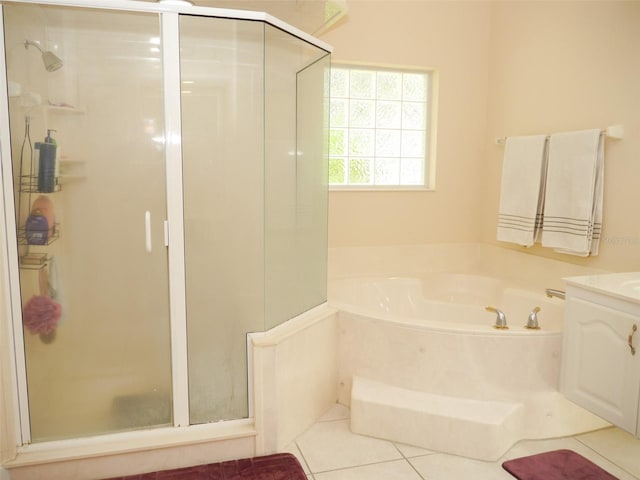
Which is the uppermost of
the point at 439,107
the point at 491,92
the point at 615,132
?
the point at 491,92

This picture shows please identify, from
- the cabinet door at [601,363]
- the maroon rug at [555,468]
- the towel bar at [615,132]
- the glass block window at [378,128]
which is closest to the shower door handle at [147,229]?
the glass block window at [378,128]

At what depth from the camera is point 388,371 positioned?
2576mm

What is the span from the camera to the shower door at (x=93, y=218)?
78.2 inches

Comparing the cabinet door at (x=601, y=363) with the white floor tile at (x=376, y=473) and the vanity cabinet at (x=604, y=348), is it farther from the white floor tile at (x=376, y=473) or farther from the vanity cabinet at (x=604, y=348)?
the white floor tile at (x=376, y=473)

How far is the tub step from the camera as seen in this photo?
7.36 ft

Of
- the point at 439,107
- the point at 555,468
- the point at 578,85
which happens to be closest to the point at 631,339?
the point at 555,468

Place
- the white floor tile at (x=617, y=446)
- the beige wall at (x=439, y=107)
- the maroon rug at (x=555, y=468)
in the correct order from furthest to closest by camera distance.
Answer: the beige wall at (x=439, y=107) → the white floor tile at (x=617, y=446) → the maroon rug at (x=555, y=468)

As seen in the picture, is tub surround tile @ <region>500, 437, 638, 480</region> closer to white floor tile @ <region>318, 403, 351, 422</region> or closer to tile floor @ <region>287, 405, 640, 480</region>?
tile floor @ <region>287, 405, 640, 480</region>

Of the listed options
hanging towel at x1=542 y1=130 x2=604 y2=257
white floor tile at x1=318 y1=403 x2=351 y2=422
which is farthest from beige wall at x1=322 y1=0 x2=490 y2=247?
white floor tile at x1=318 y1=403 x2=351 y2=422

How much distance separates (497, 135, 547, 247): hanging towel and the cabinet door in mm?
943

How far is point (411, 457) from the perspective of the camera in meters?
2.26

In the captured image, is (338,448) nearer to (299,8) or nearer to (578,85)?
(299,8)

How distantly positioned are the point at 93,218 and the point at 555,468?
2.27 meters

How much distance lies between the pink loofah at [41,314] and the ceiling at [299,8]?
1643 millimetres
